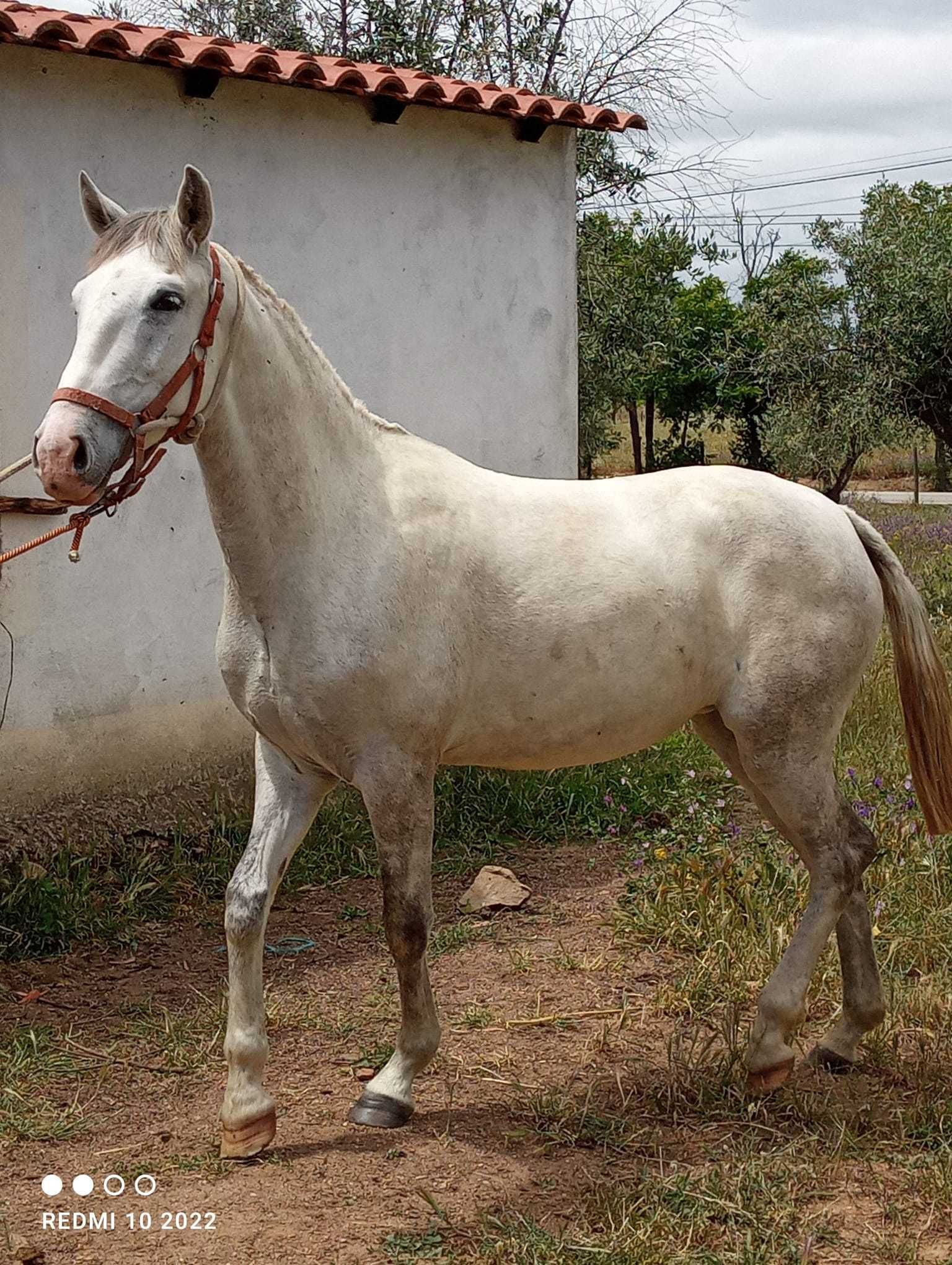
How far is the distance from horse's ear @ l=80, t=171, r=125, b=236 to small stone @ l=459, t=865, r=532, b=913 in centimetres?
323

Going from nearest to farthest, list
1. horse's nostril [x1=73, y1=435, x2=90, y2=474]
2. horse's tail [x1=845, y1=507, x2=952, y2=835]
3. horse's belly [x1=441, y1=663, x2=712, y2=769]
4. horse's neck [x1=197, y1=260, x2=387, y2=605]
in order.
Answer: horse's nostril [x1=73, y1=435, x2=90, y2=474], horse's neck [x1=197, y1=260, x2=387, y2=605], horse's belly [x1=441, y1=663, x2=712, y2=769], horse's tail [x1=845, y1=507, x2=952, y2=835]

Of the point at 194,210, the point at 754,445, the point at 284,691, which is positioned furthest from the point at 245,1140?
the point at 754,445

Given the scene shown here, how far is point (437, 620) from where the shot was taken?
3.73 m

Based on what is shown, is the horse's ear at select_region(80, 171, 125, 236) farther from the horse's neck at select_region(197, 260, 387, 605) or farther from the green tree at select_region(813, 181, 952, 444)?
the green tree at select_region(813, 181, 952, 444)

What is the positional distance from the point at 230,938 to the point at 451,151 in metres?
4.54

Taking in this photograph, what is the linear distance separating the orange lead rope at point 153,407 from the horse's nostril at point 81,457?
0.31ft

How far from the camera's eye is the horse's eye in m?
3.17

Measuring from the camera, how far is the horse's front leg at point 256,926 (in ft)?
12.3

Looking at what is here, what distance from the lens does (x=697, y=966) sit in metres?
4.86

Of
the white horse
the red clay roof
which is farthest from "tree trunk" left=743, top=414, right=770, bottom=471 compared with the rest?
the white horse

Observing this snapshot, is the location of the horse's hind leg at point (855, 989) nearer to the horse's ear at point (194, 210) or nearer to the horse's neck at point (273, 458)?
the horse's neck at point (273, 458)

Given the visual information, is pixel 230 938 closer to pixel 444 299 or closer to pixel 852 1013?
pixel 852 1013

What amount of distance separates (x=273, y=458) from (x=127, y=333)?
573 millimetres

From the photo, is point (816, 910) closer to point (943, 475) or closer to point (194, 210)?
point (194, 210)
